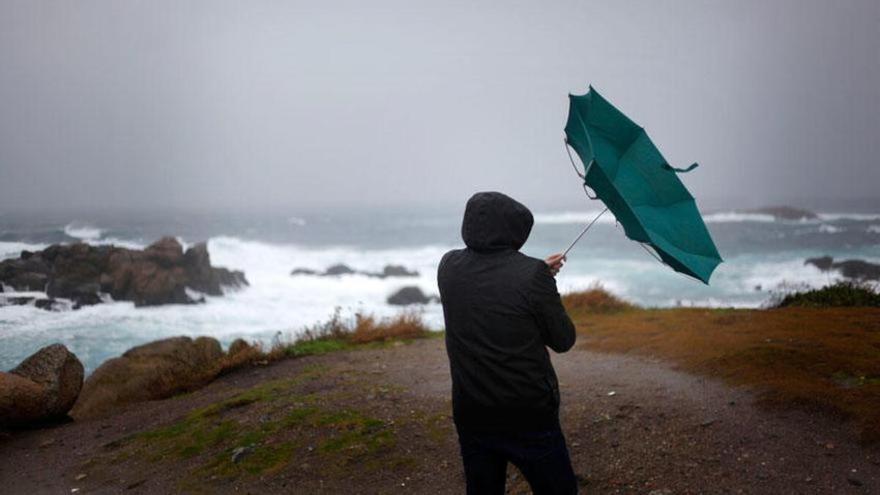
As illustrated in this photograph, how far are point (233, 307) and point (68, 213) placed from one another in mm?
7230

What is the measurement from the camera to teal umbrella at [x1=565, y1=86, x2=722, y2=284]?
3209mm

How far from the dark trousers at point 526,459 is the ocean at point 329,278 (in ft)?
26.7

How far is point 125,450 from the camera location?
5.91 metres

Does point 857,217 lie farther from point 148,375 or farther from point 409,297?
point 148,375

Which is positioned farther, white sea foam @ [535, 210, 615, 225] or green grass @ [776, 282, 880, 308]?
white sea foam @ [535, 210, 615, 225]

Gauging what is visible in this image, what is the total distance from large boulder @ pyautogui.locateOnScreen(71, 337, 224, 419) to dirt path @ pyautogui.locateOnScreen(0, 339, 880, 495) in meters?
0.84

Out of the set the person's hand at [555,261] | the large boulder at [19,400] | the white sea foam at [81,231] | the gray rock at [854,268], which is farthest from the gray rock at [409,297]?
the person's hand at [555,261]

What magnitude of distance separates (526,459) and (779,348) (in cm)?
552

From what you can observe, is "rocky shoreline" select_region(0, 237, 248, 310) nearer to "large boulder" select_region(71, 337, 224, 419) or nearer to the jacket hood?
"large boulder" select_region(71, 337, 224, 419)

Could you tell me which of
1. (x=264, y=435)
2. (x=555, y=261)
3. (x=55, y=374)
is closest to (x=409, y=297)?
(x=55, y=374)

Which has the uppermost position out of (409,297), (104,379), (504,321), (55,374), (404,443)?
(504,321)

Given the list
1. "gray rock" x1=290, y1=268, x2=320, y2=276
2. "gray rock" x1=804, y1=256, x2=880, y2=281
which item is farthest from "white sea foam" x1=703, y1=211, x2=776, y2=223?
"gray rock" x1=290, y1=268, x2=320, y2=276

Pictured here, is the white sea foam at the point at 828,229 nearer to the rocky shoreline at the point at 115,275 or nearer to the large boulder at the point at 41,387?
the rocky shoreline at the point at 115,275

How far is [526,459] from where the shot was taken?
8.31 feet
